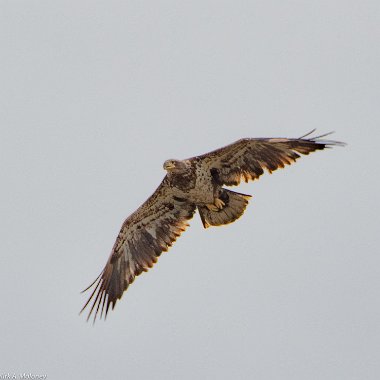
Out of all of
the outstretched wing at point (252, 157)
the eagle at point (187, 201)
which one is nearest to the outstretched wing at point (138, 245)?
the eagle at point (187, 201)

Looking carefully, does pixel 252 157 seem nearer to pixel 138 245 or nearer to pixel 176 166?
pixel 176 166

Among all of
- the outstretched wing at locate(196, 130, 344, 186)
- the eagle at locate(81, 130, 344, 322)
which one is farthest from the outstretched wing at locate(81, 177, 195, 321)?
the outstretched wing at locate(196, 130, 344, 186)

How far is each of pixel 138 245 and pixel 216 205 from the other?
6.17 ft

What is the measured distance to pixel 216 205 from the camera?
1972cm

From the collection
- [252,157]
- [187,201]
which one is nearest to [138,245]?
[187,201]

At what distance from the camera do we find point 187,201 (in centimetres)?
2016

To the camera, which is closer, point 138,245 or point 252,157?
point 252,157

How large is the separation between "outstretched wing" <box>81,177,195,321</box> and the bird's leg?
764mm

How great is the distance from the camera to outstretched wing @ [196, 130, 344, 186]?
18.6 m

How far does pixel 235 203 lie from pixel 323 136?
7.96 ft

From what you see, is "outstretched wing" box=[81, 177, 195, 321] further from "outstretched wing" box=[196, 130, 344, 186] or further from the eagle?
"outstretched wing" box=[196, 130, 344, 186]

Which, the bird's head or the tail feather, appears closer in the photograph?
the bird's head

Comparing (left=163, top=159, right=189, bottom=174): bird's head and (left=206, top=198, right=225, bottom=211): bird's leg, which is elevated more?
(left=163, top=159, right=189, bottom=174): bird's head

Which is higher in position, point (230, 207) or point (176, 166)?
point (176, 166)
